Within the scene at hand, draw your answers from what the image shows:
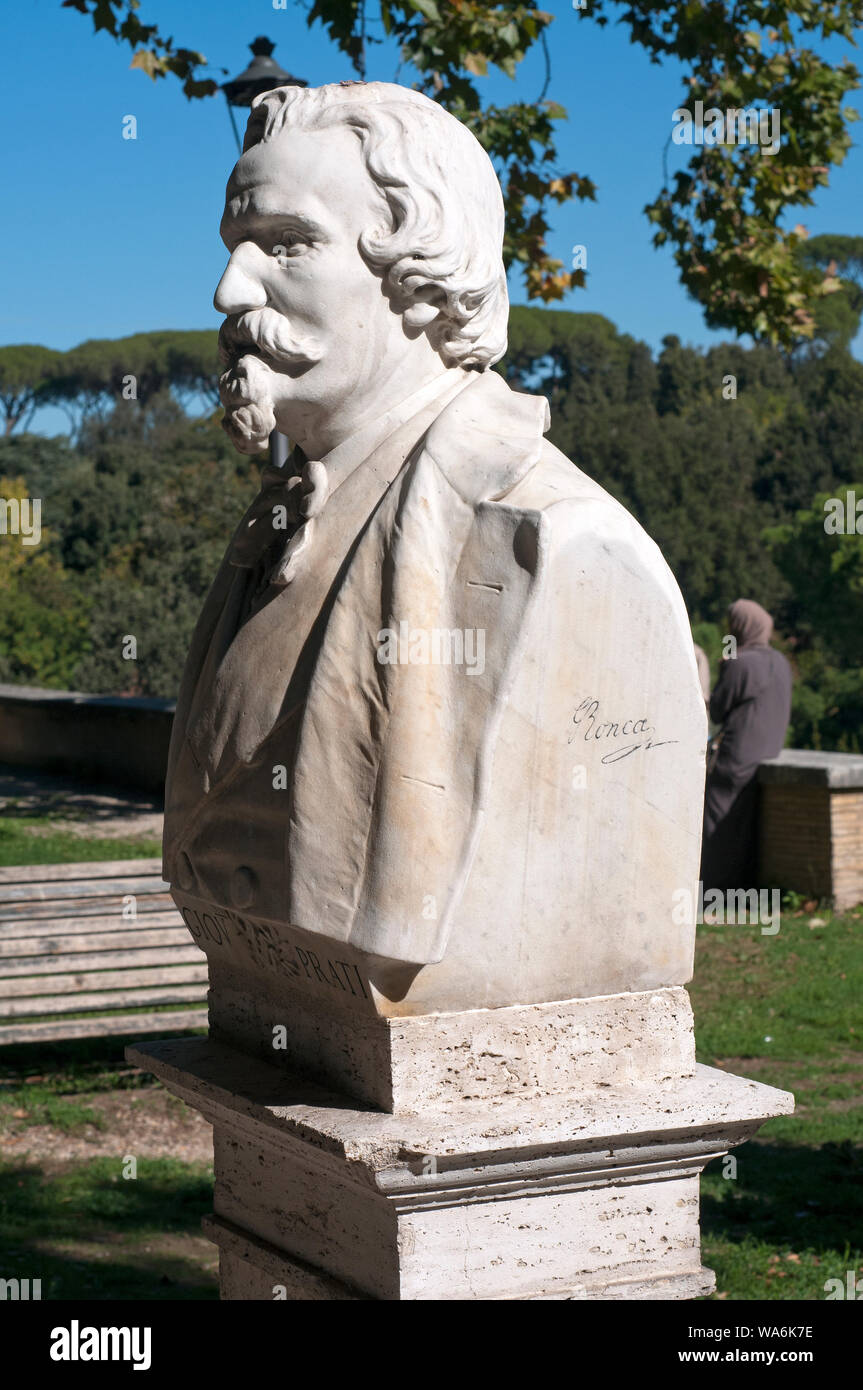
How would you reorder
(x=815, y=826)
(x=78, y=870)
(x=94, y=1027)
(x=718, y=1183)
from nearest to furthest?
1. (x=718, y=1183)
2. (x=94, y=1027)
3. (x=78, y=870)
4. (x=815, y=826)

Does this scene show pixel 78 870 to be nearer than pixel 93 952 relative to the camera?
No

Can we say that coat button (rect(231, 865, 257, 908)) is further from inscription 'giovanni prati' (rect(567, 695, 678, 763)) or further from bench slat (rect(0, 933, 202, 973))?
bench slat (rect(0, 933, 202, 973))

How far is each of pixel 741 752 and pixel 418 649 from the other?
22.1 feet

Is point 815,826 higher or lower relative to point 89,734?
lower

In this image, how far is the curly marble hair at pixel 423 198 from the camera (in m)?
2.38

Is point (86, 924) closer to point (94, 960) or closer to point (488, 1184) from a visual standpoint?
point (94, 960)

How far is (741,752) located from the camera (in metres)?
8.77

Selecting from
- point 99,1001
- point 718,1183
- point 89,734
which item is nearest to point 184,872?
point 718,1183

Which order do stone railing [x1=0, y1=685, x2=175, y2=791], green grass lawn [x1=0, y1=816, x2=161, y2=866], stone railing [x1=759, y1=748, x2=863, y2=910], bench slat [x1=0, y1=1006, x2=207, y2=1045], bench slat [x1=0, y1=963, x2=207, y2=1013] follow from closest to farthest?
bench slat [x1=0, y1=1006, x2=207, y2=1045] → bench slat [x1=0, y1=963, x2=207, y2=1013] → stone railing [x1=759, y1=748, x2=863, y2=910] → green grass lawn [x1=0, y1=816, x2=161, y2=866] → stone railing [x1=0, y1=685, x2=175, y2=791]

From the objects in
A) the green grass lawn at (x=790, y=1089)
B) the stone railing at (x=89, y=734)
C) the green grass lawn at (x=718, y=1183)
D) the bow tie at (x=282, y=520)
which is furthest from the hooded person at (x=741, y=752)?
the bow tie at (x=282, y=520)

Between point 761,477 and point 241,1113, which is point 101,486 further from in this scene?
point 241,1113

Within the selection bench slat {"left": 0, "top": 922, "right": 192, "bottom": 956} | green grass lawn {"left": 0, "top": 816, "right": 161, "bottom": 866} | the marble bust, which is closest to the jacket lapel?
the marble bust

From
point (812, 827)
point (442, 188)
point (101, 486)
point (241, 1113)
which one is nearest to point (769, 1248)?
point (241, 1113)

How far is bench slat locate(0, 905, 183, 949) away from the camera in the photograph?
19.3ft
